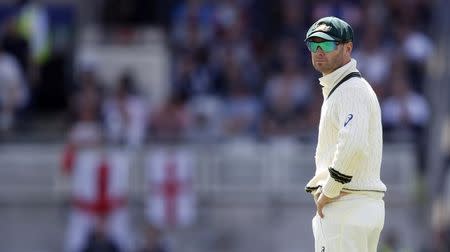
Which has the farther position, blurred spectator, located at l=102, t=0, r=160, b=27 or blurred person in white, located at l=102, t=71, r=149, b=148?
blurred spectator, located at l=102, t=0, r=160, b=27

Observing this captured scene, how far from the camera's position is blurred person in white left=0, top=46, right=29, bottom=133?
67.2ft

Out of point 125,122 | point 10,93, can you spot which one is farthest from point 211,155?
point 10,93

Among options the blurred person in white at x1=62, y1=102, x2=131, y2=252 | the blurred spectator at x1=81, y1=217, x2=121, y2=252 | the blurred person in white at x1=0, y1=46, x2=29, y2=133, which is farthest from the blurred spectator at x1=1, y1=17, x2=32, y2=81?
the blurred spectator at x1=81, y1=217, x2=121, y2=252

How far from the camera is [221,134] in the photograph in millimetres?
19906

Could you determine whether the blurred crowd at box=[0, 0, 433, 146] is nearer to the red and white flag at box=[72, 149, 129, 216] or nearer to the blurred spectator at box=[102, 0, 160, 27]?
the blurred spectator at box=[102, 0, 160, 27]

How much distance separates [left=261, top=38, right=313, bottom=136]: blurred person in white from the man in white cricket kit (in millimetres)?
10694

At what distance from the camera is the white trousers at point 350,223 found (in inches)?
348

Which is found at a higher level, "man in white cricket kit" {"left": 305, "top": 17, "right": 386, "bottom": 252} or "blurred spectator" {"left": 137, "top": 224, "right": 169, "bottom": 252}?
"man in white cricket kit" {"left": 305, "top": 17, "right": 386, "bottom": 252}

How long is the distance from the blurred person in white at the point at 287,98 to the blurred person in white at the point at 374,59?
762mm

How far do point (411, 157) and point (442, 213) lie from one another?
3.05ft

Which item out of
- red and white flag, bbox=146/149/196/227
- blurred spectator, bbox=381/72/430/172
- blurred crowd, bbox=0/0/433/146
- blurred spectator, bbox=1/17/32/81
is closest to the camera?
blurred spectator, bbox=381/72/430/172

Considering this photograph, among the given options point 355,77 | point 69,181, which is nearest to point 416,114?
point 69,181

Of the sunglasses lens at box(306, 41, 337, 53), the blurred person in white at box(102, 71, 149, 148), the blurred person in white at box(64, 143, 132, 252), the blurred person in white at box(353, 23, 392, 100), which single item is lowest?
the blurred person in white at box(64, 143, 132, 252)

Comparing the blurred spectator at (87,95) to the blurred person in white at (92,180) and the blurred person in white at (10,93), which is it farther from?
the blurred person in white at (10,93)
